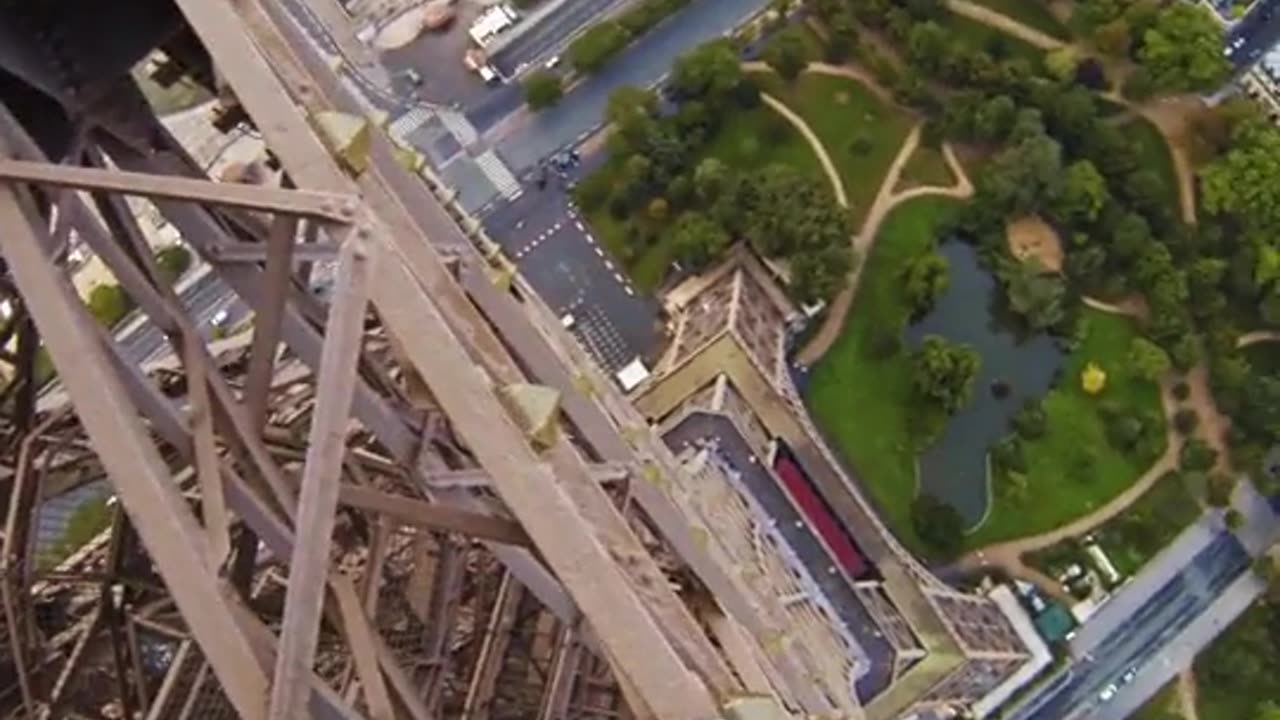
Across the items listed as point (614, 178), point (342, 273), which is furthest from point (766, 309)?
point (342, 273)

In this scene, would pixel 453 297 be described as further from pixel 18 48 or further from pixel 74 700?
pixel 74 700

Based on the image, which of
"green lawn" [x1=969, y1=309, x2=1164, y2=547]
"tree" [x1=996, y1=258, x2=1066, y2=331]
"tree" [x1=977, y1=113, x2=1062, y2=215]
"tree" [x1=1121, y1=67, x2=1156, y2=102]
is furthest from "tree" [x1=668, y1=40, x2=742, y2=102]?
"green lawn" [x1=969, y1=309, x2=1164, y2=547]

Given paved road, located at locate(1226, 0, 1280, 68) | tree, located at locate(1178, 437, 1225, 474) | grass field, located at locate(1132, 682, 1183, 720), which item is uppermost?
paved road, located at locate(1226, 0, 1280, 68)

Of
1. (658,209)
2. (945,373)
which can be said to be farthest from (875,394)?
(658,209)

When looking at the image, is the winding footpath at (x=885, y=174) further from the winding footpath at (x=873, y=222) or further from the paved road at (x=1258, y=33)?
the paved road at (x=1258, y=33)

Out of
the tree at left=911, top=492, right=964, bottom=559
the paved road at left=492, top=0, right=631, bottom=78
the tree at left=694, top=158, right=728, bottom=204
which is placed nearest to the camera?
the tree at left=911, top=492, right=964, bottom=559

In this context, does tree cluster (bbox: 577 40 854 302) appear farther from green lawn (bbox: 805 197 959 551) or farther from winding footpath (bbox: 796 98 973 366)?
green lawn (bbox: 805 197 959 551)

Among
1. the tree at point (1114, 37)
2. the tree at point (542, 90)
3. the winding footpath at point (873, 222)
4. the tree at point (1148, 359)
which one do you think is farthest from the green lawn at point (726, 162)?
the tree at point (1148, 359)
